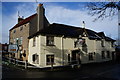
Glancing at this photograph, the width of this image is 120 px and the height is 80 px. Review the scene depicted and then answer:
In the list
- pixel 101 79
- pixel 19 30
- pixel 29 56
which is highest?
pixel 19 30

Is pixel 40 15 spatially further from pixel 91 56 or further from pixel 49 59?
pixel 91 56

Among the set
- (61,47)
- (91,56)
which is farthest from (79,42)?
(91,56)

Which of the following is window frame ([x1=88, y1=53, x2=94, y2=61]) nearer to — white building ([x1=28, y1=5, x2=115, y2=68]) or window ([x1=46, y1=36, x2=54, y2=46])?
white building ([x1=28, y1=5, x2=115, y2=68])

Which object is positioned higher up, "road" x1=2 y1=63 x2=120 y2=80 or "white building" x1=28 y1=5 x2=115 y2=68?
"white building" x1=28 y1=5 x2=115 y2=68

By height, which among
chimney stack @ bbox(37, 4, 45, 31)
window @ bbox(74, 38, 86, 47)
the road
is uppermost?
chimney stack @ bbox(37, 4, 45, 31)

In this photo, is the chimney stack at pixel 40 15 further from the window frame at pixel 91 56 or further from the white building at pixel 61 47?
the window frame at pixel 91 56

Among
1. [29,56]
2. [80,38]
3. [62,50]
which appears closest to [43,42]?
[62,50]

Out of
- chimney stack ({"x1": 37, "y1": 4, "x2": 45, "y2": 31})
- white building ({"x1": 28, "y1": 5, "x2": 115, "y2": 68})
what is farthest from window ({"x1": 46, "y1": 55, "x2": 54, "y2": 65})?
chimney stack ({"x1": 37, "y1": 4, "x2": 45, "y2": 31})

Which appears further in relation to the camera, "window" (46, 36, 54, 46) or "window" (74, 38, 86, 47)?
"window" (74, 38, 86, 47)

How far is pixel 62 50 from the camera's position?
20.1 m

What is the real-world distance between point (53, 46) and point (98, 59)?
11.9m

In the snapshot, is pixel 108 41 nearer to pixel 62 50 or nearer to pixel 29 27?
pixel 62 50

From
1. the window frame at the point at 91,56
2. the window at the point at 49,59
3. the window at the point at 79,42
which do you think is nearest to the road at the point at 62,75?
the window at the point at 49,59

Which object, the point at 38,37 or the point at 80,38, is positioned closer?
the point at 38,37
